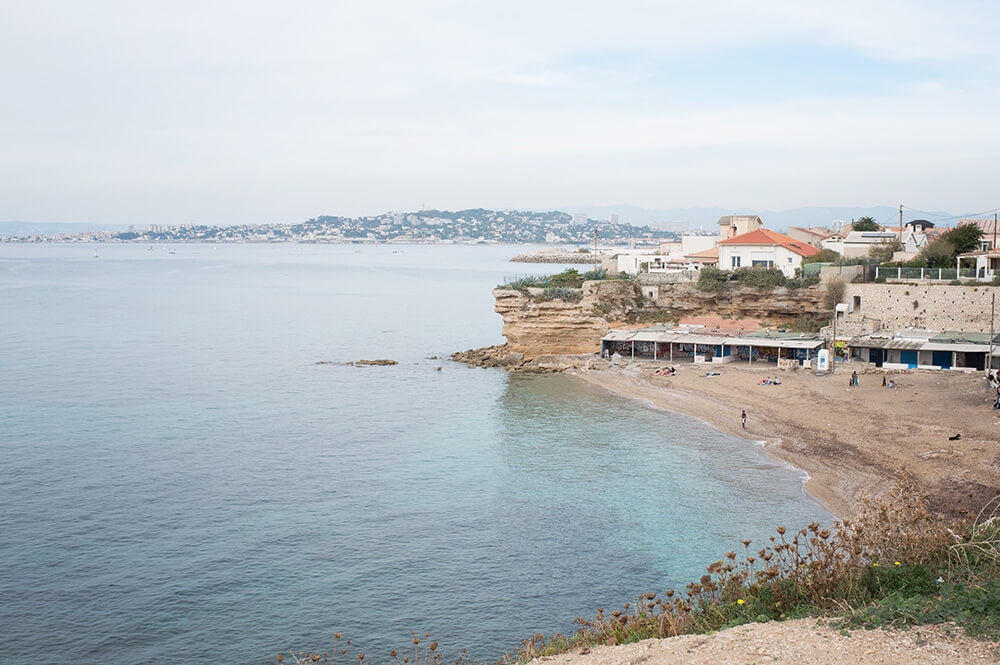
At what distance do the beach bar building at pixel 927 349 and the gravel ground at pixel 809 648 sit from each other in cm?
2692

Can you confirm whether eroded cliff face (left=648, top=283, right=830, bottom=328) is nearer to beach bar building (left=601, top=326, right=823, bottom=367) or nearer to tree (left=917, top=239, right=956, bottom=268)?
beach bar building (left=601, top=326, right=823, bottom=367)

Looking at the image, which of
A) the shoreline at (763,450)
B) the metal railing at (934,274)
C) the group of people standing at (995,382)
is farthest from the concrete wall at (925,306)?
the shoreline at (763,450)

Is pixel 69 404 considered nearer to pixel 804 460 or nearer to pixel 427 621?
pixel 427 621

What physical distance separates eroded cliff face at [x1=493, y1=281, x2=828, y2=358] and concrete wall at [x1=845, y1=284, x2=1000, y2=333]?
352 centimetres

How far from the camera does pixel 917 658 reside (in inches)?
320

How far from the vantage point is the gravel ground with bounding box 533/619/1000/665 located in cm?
818

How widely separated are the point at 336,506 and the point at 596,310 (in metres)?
24.7

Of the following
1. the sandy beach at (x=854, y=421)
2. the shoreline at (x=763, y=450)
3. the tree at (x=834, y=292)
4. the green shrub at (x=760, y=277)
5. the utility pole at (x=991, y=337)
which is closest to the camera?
the shoreline at (x=763, y=450)

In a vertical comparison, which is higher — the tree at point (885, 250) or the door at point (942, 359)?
the tree at point (885, 250)

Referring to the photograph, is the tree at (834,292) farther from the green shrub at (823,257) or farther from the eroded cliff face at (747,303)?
the green shrub at (823,257)

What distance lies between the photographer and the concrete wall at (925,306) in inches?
1377

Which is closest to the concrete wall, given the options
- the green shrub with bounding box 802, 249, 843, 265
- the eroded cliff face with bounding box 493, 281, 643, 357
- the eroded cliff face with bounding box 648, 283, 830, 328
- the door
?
the eroded cliff face with bounding box 648, 283, 830, 328

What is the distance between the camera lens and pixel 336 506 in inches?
803

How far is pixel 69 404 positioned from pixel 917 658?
32.0 meters
